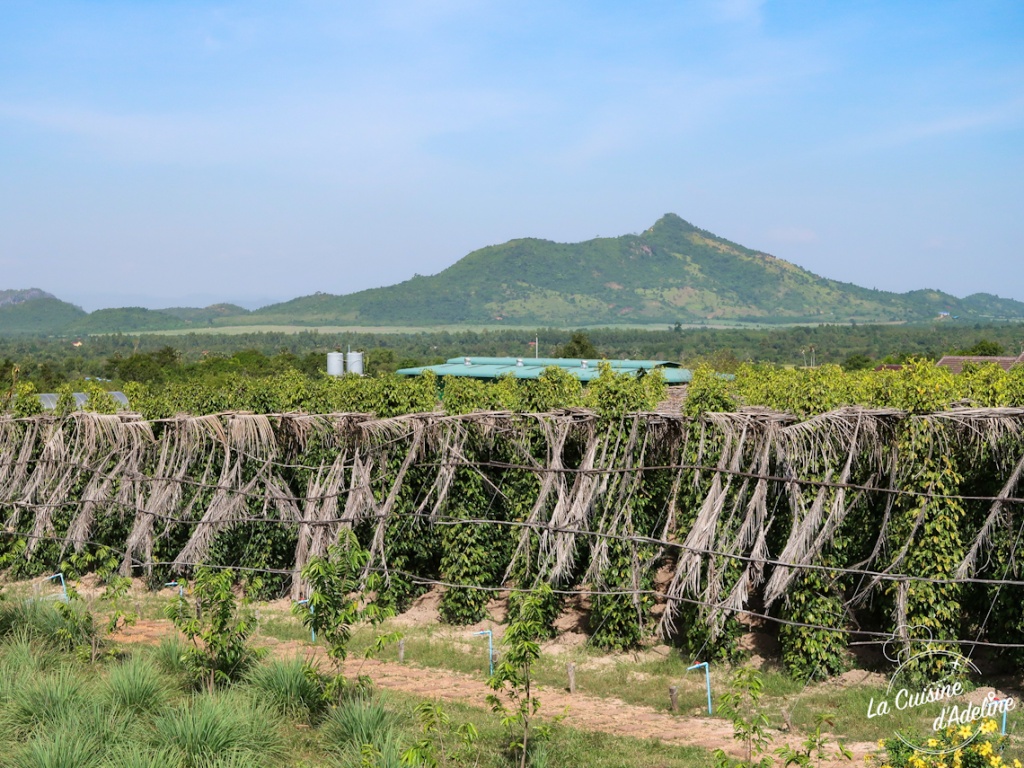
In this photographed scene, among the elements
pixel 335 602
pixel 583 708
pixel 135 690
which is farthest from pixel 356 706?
pixel 583 708

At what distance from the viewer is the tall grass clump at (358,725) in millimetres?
7184

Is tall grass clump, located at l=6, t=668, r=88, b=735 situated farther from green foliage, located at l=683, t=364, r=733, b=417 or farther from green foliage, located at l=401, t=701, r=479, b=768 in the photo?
green foliage, located at l=683, t=364, r=733, b=417

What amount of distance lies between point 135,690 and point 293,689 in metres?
1.35

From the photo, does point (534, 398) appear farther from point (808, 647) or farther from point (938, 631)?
point (938, 631)

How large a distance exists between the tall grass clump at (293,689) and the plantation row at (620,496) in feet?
6.42

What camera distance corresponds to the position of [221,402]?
587 inches

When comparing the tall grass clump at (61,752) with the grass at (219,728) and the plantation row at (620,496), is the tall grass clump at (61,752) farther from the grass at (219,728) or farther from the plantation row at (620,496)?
the plantation row at (620,496)

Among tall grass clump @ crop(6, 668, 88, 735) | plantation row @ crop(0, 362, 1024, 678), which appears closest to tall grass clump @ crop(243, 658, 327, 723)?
tall grass clump @ crop(6, 668, 88, 735)

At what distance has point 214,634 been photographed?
810 cm

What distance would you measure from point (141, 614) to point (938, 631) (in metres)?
10.4

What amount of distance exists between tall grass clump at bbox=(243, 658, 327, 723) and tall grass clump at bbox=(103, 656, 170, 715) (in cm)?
81

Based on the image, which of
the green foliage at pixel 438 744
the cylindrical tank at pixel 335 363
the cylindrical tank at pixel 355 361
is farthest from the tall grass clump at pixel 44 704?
the cylindrical tank at pixel 355 361

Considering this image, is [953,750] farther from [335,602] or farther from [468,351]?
[468,351]

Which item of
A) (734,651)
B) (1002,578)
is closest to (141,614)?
(734,651)
